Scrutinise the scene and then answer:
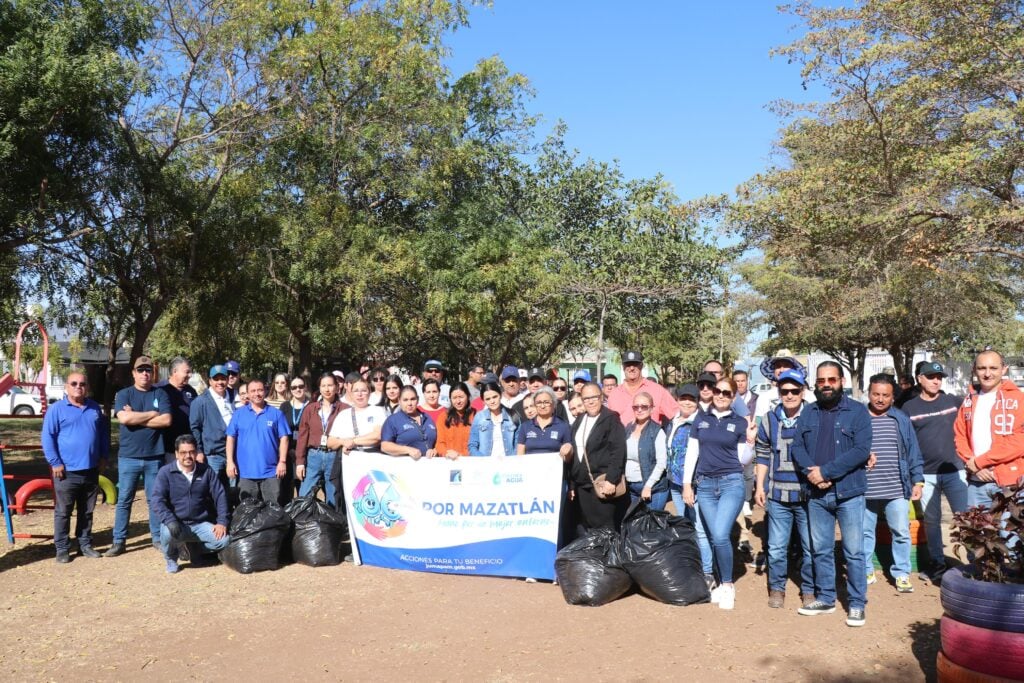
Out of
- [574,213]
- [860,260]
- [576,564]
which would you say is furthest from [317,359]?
[576,564]

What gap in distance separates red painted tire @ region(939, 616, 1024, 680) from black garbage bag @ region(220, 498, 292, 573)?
5.63m

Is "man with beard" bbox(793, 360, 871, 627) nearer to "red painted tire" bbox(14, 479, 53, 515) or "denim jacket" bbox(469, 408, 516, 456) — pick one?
"denim jacket" bbox(469, 408, 516, 456)

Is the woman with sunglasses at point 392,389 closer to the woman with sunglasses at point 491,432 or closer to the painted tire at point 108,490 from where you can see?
the woman with sunglasses at point 491,432

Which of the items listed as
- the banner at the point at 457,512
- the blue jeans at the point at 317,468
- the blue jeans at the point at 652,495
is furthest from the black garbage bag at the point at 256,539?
the blue jeans at the point at 652,495

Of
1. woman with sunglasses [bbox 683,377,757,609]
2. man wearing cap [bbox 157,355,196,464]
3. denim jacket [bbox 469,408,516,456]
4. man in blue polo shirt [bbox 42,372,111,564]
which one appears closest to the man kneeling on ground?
man wearing cap [bbox 157,355,196,464]

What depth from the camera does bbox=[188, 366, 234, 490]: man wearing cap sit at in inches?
362

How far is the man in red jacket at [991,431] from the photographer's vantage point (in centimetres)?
689

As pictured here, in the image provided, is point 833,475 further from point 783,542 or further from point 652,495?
point 652,495

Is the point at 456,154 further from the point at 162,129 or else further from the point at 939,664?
the point at 939,664

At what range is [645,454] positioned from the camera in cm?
767

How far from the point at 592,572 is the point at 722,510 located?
45.0 inches

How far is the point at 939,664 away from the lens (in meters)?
4.77

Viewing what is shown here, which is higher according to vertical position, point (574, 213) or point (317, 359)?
point (574, 213)

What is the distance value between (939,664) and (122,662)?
4.87 metres
